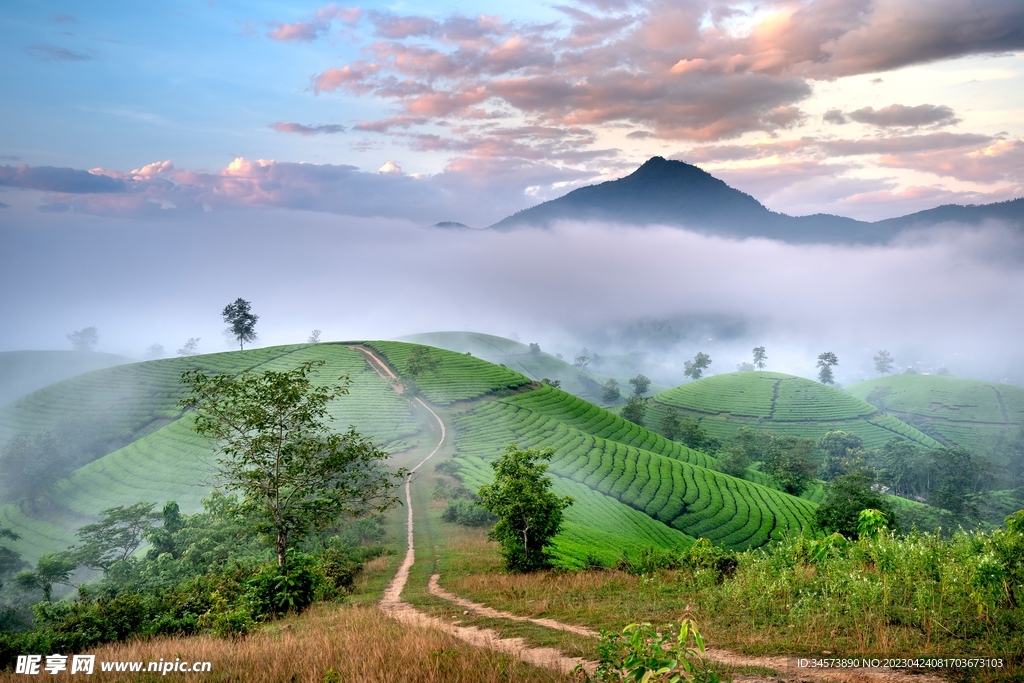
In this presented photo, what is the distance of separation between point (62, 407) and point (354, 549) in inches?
3847

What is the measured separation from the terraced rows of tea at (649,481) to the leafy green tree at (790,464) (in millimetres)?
15321

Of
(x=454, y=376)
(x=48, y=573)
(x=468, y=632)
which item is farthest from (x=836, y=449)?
(x=48, y=573)

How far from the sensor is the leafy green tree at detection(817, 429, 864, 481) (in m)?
112

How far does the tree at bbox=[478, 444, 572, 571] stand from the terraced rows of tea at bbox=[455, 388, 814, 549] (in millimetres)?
35266

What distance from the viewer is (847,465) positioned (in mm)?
103375

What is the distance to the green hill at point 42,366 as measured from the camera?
16475 cm

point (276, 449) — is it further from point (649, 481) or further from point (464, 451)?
point (649, 481)

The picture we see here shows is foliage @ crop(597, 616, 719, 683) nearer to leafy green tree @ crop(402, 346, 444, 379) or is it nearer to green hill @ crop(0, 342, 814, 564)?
green hill @ crop(0, 342, 814, 564)

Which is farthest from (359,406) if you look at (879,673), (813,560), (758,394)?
(758,394)

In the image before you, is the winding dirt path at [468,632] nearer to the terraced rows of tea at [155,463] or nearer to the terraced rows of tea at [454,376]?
the terraced rows of tea at [155,463]

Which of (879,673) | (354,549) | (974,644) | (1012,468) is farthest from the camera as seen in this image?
(1012,468)

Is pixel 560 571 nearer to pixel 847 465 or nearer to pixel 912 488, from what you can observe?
pixel 847 465

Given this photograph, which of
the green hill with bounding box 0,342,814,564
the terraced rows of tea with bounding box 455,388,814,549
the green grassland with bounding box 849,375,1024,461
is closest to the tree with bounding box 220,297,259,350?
the green hill with bounding box 0,342,814,564

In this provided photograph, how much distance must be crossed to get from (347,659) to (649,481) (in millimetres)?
67841
